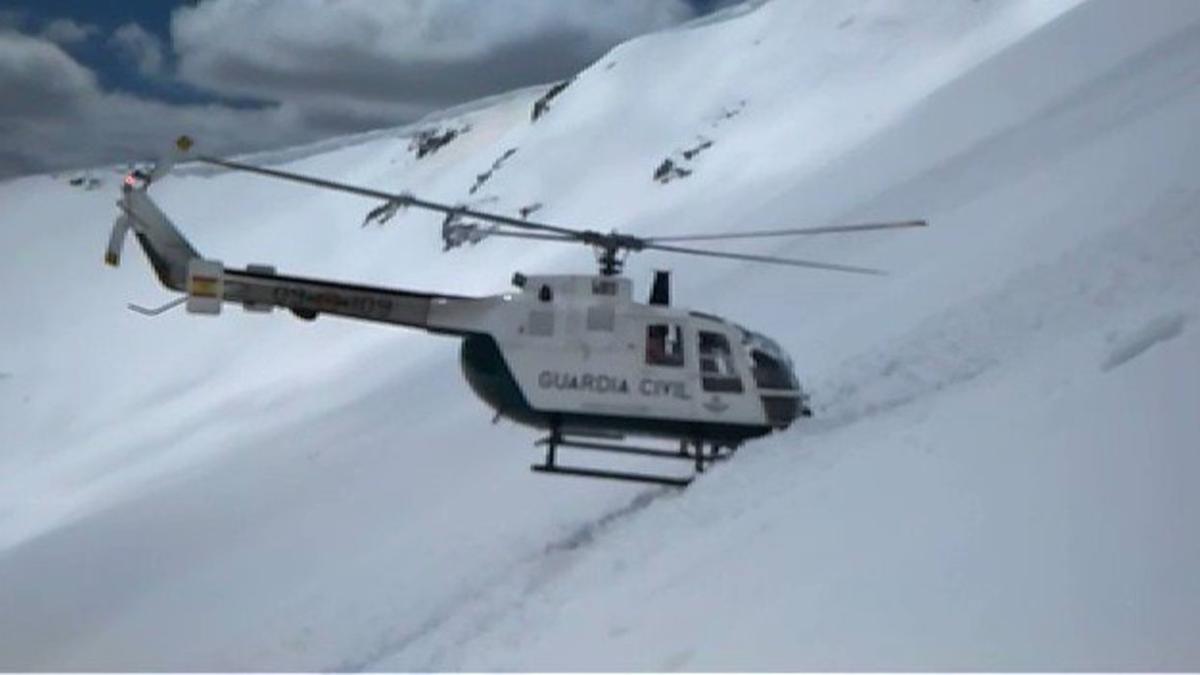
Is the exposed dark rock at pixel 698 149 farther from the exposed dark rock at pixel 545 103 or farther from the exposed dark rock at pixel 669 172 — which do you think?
the exposed dark rock at pixel 545 103

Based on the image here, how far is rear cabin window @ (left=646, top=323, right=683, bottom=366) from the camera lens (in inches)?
571

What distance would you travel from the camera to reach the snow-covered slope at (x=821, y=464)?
8727mm

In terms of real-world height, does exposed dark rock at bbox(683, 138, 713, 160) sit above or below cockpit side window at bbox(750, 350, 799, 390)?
above

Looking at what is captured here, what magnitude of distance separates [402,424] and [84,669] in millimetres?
12383

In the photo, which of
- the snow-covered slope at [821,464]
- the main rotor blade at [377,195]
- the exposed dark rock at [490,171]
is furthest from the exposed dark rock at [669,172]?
the main rotor blade at [377,195]

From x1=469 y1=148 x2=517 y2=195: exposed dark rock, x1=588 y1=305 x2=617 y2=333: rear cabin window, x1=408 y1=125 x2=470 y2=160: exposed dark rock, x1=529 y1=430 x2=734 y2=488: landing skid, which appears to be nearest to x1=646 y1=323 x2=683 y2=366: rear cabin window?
x1=588 y1=305 x2=617 y2=333: rear cabin window

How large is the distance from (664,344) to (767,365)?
3.54 ft

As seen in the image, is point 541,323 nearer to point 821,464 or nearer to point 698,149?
point 821,464

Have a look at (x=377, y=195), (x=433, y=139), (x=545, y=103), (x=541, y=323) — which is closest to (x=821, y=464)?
(x=541, y=323)

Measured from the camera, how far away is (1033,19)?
5684 centimetres

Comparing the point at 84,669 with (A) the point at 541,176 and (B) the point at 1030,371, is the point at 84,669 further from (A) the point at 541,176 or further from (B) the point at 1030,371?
(A) the point at 541,176

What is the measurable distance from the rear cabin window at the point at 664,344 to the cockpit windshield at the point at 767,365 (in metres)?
0.68

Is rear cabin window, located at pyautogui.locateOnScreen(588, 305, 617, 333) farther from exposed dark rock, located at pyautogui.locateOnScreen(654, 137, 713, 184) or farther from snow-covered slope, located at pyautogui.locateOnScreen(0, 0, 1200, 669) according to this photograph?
exposed dark rock, located at pyautogui.locateOnScreen(654, 137, 713, 184)

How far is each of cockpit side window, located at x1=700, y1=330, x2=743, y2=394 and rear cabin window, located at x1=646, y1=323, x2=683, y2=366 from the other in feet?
0.78
